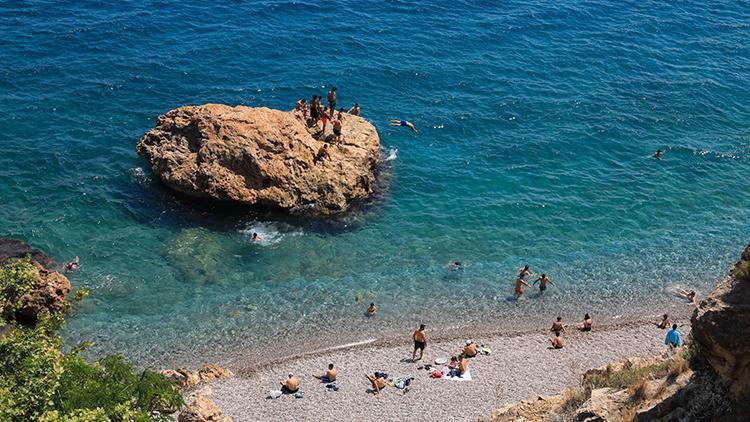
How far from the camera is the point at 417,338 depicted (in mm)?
29375

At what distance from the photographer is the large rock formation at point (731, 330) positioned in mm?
13445

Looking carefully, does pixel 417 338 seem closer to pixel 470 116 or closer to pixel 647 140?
pixel 470 116

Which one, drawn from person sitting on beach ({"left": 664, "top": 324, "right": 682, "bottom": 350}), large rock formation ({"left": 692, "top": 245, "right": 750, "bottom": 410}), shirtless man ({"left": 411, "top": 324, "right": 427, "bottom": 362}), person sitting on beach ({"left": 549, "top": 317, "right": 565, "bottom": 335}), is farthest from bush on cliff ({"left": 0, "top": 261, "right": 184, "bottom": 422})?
person sitting on beach ({"left": 664, "top": 324, "right": 682, "bottom": 350})

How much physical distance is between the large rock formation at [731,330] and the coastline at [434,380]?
42.3 feet

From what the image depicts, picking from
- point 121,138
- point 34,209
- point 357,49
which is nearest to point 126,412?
point 34,209

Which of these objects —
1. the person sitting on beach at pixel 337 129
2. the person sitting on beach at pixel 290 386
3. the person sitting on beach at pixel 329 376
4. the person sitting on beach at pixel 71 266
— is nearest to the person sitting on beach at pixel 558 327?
the person sitting on beach at pixel 329 376

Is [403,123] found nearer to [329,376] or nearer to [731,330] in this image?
[329,376]

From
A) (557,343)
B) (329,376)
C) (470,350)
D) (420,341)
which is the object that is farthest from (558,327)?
(329,376)

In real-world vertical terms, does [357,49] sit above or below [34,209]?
above

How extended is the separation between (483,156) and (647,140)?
36.2 ft

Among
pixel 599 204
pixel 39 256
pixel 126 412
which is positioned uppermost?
pixel 126 412

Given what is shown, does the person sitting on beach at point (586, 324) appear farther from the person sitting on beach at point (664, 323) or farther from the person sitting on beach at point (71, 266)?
the person sitting on beach at point (71, 266)

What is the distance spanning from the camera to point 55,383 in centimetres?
1569

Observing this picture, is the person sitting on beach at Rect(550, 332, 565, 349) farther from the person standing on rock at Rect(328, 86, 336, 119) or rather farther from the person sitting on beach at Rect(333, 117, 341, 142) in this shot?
the person standing on rock at Rect(328, 86, 336, 119)
